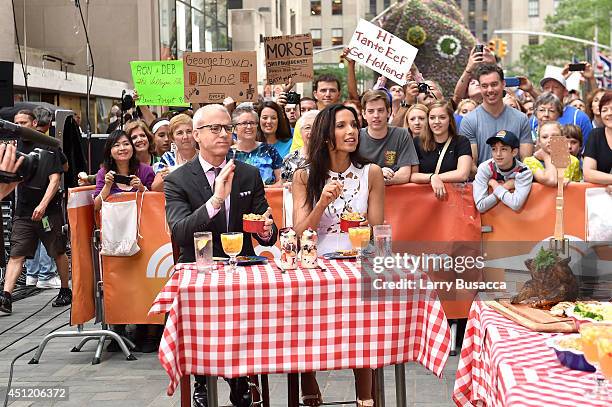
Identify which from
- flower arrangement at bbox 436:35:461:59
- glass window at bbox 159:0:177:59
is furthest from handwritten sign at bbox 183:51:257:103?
glass window at bbox 159:0:177:59

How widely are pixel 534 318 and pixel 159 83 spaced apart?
30.5 ft

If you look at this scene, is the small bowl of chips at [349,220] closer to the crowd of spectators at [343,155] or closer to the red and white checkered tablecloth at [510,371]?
the crowd of spectators at [343,155]

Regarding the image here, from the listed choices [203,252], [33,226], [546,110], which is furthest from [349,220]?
[33,226]

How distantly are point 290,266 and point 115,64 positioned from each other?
93.9ft

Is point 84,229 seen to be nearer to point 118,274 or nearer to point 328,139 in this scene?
point 118,274

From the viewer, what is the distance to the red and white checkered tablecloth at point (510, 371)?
320 cm

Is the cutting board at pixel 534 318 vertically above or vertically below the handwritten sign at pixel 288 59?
below

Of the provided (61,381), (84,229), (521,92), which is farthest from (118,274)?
(521,92)

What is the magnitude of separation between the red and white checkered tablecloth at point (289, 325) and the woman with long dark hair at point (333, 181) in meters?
0.99

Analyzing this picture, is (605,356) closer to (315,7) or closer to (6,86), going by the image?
(6,86)

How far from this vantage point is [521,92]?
15742 millimetres

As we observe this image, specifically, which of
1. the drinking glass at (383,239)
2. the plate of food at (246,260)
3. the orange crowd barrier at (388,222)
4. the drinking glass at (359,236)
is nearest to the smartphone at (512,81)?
the orange crowd barrier at (388,222)

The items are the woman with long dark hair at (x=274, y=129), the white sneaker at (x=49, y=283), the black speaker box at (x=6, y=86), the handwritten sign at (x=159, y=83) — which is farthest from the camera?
the white sneaker at (x=49, y=283)

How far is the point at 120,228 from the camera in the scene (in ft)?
28.6
